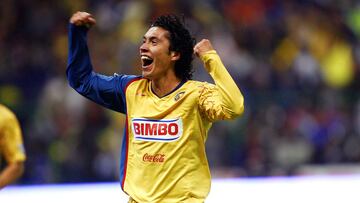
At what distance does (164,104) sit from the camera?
6734 millimetres

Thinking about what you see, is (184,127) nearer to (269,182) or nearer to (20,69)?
(269,182)

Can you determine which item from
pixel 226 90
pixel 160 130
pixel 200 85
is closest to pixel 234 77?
pixel 200 85

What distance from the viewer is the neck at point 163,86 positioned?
22.4 ft

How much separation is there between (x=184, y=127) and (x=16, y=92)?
693 cm

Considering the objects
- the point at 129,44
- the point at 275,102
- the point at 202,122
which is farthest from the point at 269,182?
the point at 202,122

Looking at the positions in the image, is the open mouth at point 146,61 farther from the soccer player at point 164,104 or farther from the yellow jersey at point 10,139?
the yellow jersey at point 10,139

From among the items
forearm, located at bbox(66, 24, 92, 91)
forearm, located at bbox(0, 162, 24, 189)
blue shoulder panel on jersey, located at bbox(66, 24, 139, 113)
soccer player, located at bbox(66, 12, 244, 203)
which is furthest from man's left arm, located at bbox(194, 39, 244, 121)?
forearm, located at bbox(0, 162, 24, 189)

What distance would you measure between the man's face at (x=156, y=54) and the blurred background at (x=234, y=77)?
6.20 m

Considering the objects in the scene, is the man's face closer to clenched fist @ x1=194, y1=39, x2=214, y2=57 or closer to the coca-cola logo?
clenched fist @ x1=194, y1=39, x2=214, y2=57

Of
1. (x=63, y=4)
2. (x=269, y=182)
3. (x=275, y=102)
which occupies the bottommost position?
(x=269, y=182)

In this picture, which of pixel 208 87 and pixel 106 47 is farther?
pixel 106 47

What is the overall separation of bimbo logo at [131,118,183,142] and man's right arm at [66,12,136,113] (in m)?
0.30

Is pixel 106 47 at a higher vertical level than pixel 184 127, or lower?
higher

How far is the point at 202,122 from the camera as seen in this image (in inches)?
265
